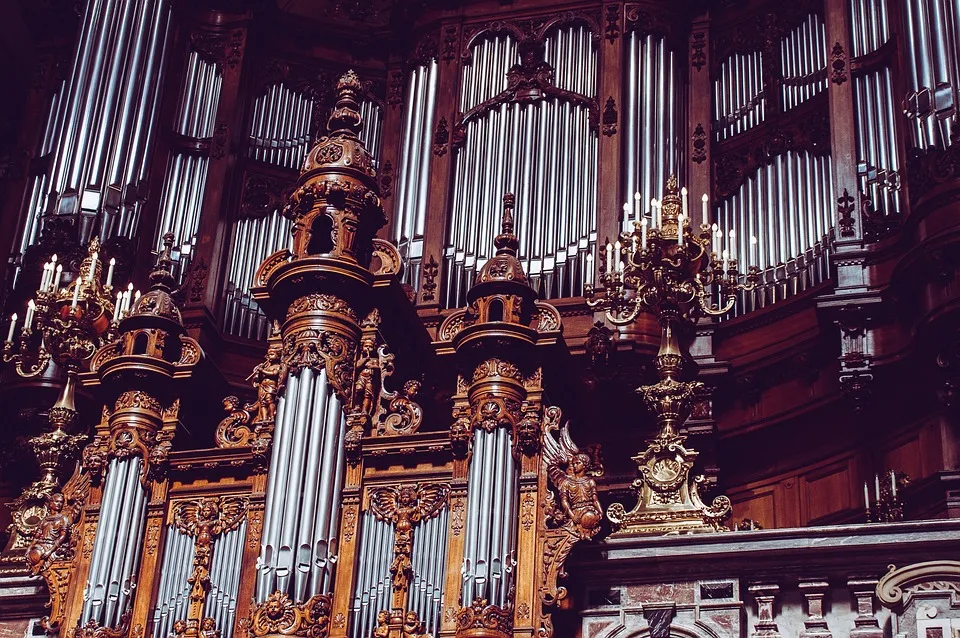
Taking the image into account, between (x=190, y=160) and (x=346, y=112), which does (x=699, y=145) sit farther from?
(x=190, y=160)

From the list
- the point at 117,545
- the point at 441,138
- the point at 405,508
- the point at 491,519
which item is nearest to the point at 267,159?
the point at 441,138

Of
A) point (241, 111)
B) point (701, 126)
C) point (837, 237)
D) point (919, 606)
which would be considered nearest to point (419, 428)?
point (919, 606)

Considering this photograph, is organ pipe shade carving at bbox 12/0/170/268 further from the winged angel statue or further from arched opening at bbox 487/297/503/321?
the winged angel statue

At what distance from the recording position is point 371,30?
2188 centimetres

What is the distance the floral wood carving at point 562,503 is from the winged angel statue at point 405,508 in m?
0.87

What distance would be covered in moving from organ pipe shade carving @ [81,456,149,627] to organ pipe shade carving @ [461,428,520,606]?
2.81m

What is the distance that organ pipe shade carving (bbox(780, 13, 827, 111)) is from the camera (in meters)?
18.4

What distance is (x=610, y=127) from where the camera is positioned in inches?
744

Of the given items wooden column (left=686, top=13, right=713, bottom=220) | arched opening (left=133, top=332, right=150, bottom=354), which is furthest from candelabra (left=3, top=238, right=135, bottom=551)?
wooden column (left=686, top=13, right=713, bottom=220)

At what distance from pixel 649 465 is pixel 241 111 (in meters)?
10.3

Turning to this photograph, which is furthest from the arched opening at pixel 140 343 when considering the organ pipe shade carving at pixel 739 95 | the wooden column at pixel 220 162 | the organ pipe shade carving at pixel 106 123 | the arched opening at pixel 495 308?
the organ pipe shade carving at pixel 739 95

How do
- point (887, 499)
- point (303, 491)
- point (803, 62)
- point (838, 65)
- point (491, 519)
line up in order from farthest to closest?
point (803, 62) → point (838, 65) → point (887, 499) → point (303, 491) → point (491, 519)

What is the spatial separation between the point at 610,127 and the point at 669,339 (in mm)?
6414

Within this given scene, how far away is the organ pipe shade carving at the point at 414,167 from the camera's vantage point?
18.7 m
